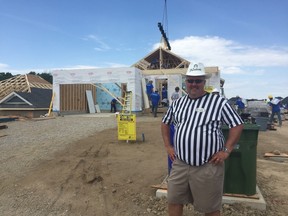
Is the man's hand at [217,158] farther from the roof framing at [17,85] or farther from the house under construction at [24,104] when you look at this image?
the roof framing at [17,85]

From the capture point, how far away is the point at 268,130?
16.1 meters

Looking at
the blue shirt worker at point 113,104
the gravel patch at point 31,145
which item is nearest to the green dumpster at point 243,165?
the gravel patch at point 31,145

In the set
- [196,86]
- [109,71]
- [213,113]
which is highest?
[109,71]

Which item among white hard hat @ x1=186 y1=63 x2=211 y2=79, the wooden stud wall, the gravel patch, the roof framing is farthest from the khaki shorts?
the roof framing

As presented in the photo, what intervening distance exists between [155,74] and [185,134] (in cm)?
2194

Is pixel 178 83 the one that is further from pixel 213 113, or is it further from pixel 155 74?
pixel 213 113

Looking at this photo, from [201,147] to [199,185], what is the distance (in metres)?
0.39

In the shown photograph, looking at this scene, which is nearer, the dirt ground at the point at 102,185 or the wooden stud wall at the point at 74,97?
the dirt ground at the point at 102,185

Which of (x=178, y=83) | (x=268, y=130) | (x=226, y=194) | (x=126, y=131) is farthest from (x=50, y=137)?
(x=178, y=83)

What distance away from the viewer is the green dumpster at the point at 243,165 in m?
4.65

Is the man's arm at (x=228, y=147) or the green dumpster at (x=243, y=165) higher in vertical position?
the man's arm at (x=228, y=147)

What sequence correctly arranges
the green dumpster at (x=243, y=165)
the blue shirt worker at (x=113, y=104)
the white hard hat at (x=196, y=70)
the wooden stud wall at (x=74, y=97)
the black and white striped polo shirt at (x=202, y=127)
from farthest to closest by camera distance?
the wooden stud wall at (x=74, y=97), the blue shirt worker at (x=113, y=104), the green dumpster at (x=243, y=165), the white hard hat at (x=196, y=70), the black and white striped polo shirt at (x=202, y=127)

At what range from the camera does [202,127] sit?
3.20 m

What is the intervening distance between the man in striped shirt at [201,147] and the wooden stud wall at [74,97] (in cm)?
1970
